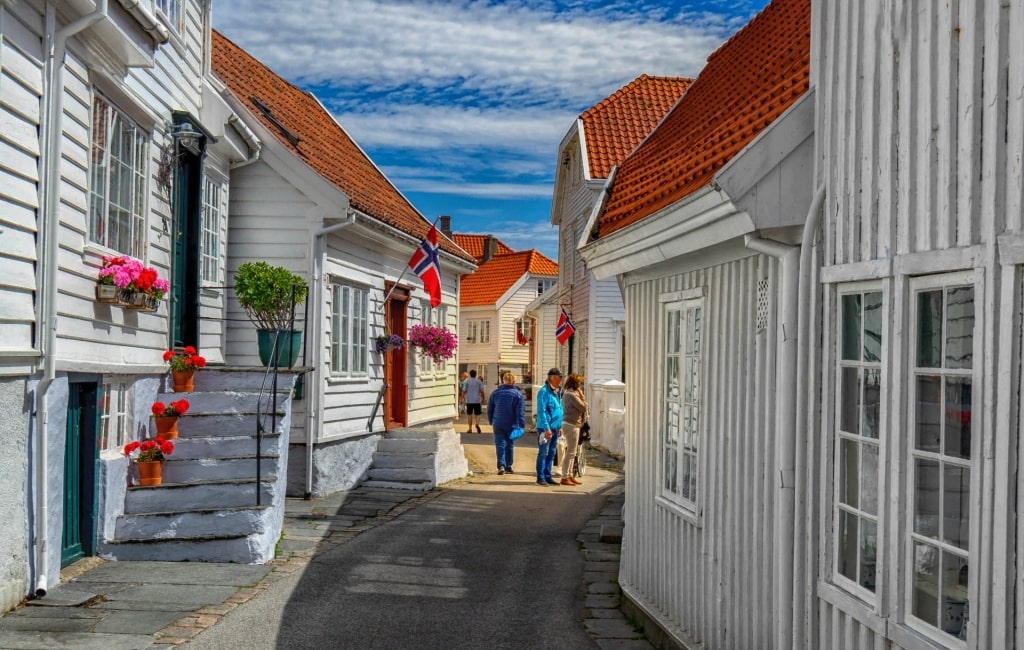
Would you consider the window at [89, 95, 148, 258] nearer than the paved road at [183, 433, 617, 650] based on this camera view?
No

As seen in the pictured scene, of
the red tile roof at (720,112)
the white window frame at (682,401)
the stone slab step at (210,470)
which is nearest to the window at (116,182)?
the stone slab step at (210,470)

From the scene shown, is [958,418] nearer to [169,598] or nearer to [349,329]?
[169,598]

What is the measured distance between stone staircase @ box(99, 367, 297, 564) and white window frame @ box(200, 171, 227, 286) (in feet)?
6.96

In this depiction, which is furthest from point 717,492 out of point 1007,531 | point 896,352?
point 1007,531

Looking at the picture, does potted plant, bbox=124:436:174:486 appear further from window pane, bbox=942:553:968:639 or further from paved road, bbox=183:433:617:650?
window pane, bbox=942:553:968:639

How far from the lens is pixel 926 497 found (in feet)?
13.9

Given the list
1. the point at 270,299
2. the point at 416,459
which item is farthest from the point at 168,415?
the point at 416,459

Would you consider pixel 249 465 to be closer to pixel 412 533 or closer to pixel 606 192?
pixel 412 533

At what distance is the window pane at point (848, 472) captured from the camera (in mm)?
4898

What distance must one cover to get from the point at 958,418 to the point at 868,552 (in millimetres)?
973

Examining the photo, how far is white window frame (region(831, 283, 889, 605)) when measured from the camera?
4508 millimetres

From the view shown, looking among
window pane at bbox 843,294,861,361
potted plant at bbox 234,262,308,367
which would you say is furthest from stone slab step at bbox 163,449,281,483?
window pane at bbox 843,294,861,361

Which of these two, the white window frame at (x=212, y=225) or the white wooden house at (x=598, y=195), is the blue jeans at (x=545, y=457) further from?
the white wooden house at (x=598, y=195)

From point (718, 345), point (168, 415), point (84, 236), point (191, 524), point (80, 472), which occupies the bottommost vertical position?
point (191, 524)
